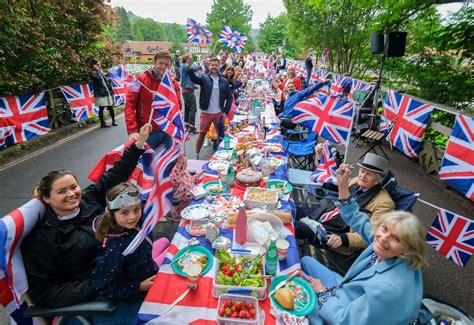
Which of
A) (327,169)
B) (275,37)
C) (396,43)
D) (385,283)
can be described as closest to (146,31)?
(275,37)

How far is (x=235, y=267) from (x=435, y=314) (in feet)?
6.01

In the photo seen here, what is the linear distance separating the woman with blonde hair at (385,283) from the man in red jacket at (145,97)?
10.6 ft

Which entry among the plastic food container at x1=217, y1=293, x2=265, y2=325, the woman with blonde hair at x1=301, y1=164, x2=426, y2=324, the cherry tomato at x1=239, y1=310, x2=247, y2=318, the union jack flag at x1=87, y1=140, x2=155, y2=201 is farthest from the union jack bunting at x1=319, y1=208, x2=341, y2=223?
the union jack flag at x1=87, y1=140, x2=155, y2=201

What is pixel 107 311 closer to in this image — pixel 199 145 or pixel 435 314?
pixel 435 314

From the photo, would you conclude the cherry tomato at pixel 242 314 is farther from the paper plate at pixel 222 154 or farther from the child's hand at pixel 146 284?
the paper plate at pixel 222 154

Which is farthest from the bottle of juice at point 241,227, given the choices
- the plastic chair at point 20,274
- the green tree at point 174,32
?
the green tree at point 174,32

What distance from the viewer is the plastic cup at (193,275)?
1914mm

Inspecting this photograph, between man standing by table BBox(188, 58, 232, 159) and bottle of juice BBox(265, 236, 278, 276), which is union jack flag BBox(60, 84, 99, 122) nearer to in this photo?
man standing by table BBox(188, 58, 232, 159)

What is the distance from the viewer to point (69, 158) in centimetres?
680

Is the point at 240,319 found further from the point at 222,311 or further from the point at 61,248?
the point at 61,248

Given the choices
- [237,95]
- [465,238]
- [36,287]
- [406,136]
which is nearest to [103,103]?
[237,95]

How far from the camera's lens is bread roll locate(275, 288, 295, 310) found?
178 centimetres

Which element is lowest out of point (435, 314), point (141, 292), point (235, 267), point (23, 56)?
point (435, 314)

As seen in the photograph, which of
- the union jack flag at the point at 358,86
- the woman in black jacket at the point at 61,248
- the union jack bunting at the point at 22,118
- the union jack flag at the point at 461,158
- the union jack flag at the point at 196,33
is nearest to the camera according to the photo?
the woman in black jacket at the point at 61,248
